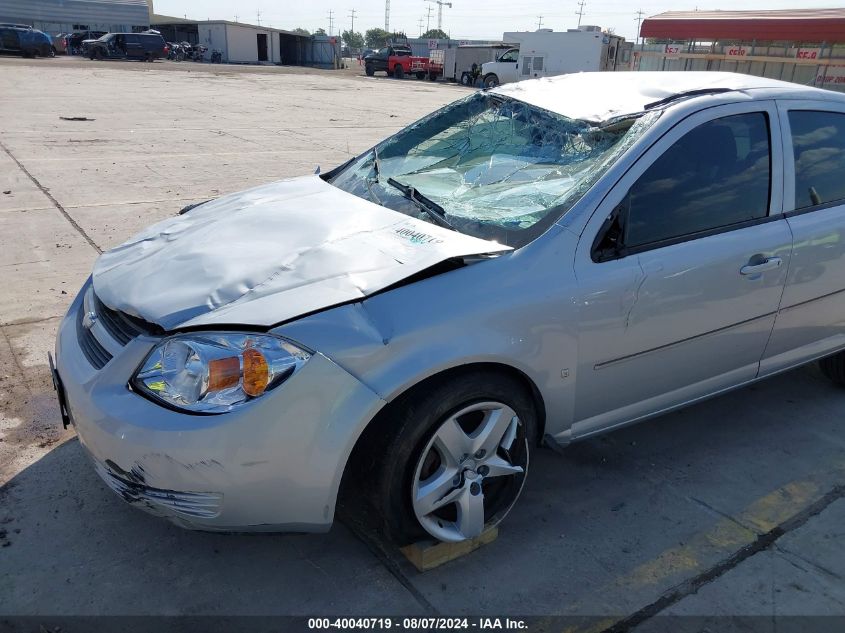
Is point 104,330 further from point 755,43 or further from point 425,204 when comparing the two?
point 755,43

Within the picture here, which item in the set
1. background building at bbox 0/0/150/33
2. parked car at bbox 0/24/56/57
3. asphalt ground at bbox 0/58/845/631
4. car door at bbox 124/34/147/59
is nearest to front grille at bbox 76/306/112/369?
asphalt ground at bbox 0/58/845/631

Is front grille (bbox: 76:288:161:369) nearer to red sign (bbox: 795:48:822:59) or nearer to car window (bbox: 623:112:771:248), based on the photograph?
car window (bbox: 623:112:771:248)

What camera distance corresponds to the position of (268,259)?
8.27 feet

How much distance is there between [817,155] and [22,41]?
4700 cm

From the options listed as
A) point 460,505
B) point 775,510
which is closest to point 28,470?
point 460,505

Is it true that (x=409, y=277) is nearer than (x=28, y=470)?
Yes

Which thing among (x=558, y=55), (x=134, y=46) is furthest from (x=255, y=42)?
(x=558, y=55)

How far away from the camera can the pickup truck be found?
146 feet

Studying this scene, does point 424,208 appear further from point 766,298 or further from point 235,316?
point 766,298

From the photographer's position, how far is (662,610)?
7.70 feet

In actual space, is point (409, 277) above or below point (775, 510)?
above

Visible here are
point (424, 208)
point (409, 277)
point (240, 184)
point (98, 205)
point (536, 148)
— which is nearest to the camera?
point (409, 277)

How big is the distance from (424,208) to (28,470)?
2050mm

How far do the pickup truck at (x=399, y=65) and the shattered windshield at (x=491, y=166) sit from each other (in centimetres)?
4317
